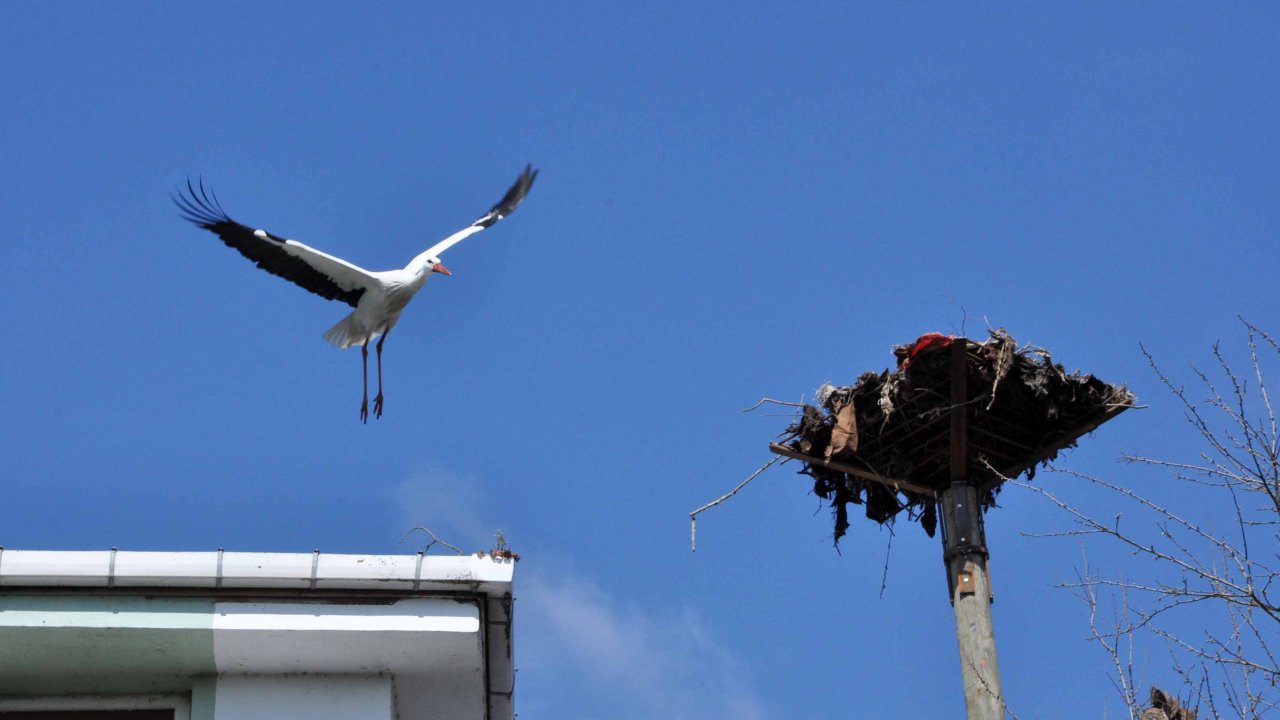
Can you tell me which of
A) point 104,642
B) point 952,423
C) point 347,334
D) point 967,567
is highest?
point 347,334

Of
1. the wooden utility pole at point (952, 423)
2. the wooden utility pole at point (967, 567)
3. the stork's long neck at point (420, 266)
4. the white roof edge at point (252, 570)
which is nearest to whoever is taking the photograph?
the white roof edge at point (252, 570)

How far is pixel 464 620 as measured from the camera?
7.34 m

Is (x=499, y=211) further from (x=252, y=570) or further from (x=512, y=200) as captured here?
(x=252, y=570)

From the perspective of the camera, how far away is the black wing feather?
15658 mm

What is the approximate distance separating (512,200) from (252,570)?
30.6 ft

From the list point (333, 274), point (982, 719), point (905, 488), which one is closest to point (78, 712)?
point (982, 719)

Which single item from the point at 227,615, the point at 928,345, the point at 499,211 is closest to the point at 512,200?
the point at 499,211

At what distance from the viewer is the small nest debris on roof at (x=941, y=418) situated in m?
11.0

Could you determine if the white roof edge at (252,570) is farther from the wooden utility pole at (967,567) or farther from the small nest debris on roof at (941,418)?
the small nest debris on roof at (941,418)

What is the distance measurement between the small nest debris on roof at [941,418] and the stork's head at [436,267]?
4241 mm

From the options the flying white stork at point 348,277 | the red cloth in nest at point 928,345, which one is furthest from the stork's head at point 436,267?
the red cloth in nest at point 928,345

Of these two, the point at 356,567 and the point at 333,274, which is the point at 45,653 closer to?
the point at 356,567

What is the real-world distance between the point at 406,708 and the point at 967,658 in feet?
11.8

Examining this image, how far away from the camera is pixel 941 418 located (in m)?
10.9
